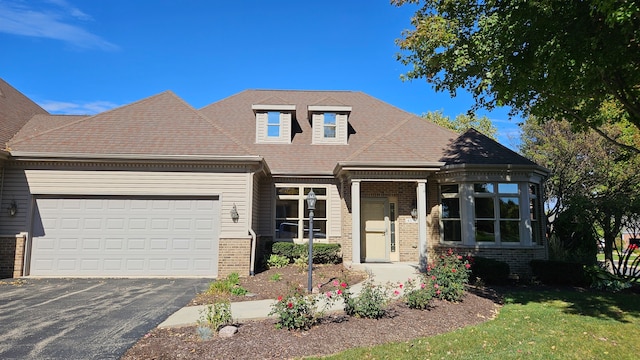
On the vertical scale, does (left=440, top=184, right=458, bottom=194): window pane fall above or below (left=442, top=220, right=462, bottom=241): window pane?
above

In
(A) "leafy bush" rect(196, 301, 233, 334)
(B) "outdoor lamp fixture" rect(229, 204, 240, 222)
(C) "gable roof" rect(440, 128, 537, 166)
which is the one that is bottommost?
(A) "leafy bush" rect(196, 301, 233, 334)

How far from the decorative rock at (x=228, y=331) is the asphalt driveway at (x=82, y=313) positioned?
1239 millimetres

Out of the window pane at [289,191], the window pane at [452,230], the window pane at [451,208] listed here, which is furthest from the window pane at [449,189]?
the window pane at [289,191]

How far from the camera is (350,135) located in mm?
15469

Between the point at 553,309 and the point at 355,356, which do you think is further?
the point at 553,309

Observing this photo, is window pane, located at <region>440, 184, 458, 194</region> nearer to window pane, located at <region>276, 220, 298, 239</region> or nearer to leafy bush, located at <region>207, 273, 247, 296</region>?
window pane, located at <region>276, 220, 298, 239</region>

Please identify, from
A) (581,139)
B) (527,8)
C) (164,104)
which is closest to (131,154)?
(164,104)

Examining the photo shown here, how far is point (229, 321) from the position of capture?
18.6ft

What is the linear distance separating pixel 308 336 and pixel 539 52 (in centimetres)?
673

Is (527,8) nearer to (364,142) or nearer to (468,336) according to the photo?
(468,336)

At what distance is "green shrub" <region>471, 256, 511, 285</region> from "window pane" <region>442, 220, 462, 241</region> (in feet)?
5.28

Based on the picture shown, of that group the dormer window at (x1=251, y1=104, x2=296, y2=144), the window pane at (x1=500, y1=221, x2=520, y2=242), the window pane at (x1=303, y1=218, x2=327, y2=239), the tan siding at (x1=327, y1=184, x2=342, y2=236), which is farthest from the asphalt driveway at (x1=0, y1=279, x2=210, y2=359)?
the window pane at (x1=500, y1=221, x2=520, y2=242)

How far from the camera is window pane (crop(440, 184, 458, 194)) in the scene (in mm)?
11976

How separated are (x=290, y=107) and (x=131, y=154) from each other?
6.49 m
